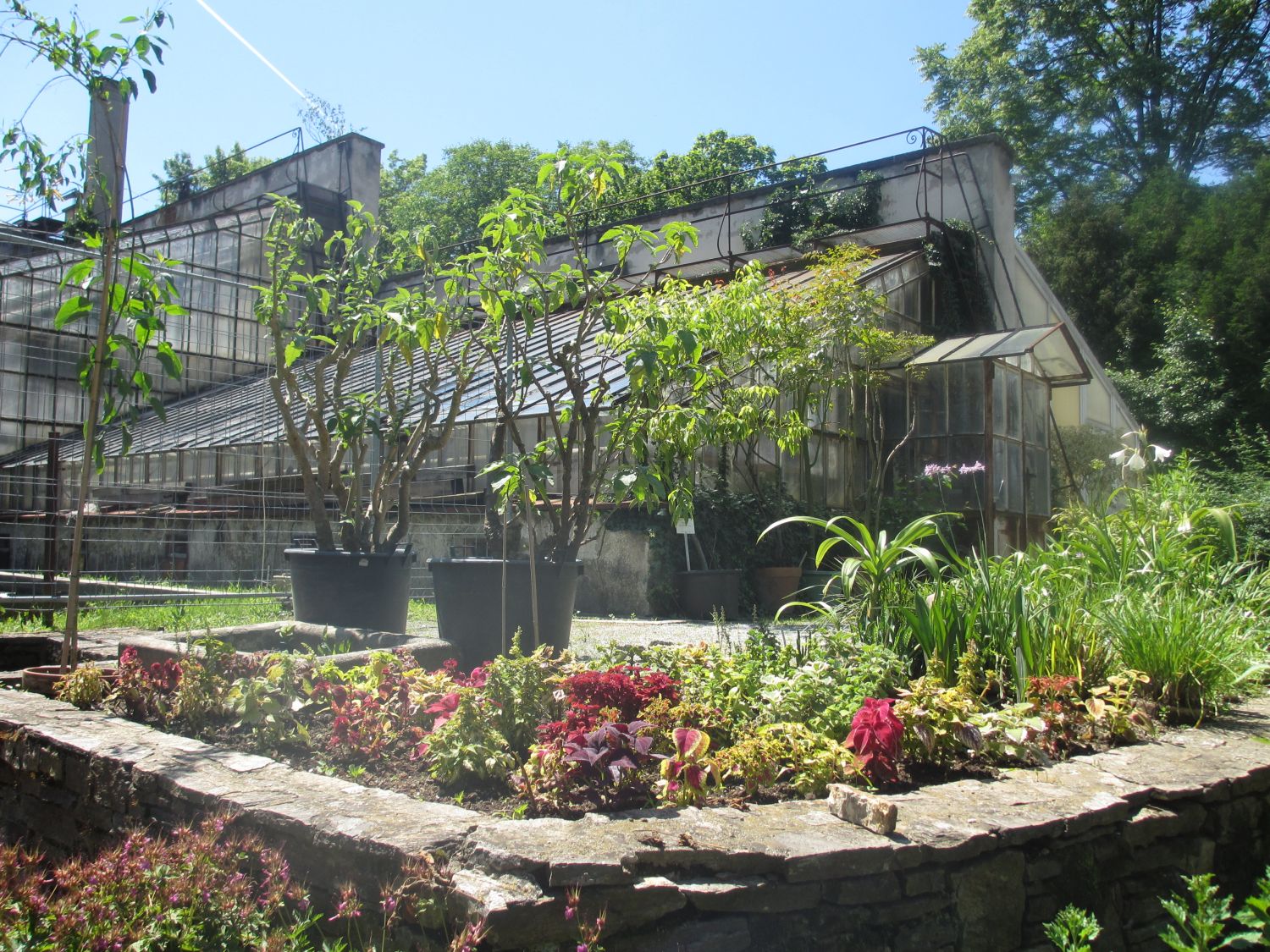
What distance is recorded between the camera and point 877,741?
2641mm

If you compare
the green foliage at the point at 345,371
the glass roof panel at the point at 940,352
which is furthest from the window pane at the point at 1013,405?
the green foliage at the point at 345,371

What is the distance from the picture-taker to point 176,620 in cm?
428

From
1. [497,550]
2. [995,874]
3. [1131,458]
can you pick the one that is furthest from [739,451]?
[995,874]

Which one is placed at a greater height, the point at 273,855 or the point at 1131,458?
the point at 1131,458

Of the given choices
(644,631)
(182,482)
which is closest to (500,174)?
(182,482)

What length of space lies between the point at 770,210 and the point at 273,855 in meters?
Result: 15.5

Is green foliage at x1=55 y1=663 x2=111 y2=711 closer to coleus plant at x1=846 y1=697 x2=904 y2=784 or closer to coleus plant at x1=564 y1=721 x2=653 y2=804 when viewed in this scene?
coleus plant at x1=564 y1=721 x2=653 y2=804

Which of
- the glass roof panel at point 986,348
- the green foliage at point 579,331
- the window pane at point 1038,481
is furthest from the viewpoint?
the window pane at point 1038,481

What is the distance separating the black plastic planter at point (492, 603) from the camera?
4523 millimetres

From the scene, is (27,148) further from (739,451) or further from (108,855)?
(739,451)

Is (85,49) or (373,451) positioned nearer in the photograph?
(85,49)

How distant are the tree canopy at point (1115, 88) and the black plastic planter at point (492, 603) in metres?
24.9

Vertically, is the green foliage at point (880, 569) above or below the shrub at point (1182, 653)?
above

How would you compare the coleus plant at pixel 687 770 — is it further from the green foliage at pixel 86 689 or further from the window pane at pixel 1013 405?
the window pane at pixel 1013 405
